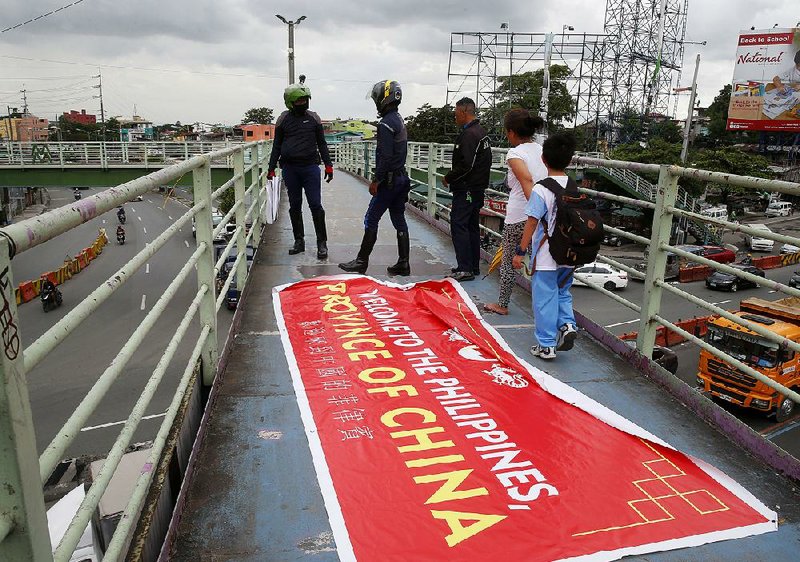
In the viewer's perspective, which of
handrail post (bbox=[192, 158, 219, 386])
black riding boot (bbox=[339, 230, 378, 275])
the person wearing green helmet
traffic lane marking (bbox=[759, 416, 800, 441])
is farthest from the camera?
traffic lane marking (bbox=[759, 416, 800, 441])

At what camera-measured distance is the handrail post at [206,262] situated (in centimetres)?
315

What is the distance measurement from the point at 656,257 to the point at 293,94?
3933mm

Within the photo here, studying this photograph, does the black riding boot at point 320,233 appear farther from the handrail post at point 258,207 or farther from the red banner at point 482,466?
the red banner at point 482,466

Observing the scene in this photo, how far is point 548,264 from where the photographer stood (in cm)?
386

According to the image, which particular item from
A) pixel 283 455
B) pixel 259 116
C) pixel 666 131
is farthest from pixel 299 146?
pixel 259 116

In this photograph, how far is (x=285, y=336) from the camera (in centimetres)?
413

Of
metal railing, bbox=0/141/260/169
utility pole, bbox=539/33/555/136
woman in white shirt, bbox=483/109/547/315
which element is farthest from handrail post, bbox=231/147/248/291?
utility pole, bbox=539/33/555/136

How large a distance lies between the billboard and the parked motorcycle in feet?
146

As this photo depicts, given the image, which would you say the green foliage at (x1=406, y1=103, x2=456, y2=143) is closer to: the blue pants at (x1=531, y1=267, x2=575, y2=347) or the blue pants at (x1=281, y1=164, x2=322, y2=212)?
the blue pants at (x1=281, y1=164, x2=322, y2=212)

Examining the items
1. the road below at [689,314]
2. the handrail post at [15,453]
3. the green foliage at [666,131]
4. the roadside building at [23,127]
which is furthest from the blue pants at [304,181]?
the roadside building at [23,127]

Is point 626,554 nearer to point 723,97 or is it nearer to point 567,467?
point 567,467

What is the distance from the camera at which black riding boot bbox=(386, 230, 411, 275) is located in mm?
5738

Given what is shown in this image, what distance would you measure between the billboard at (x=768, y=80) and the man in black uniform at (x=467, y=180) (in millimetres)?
44847

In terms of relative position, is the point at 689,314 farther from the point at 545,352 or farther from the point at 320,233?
the point at 545,352
